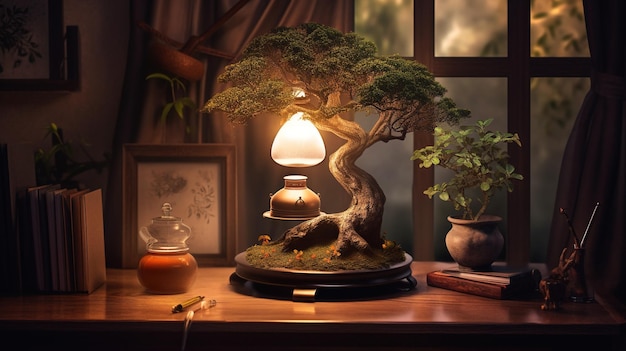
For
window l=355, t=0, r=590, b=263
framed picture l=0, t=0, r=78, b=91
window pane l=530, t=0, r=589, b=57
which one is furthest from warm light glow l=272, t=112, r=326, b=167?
window pane l=530, t=0, r=589, b=57

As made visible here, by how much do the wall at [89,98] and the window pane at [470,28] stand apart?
105 cm

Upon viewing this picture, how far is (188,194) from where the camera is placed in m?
2.44

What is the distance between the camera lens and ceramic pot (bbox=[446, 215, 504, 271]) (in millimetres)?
2146

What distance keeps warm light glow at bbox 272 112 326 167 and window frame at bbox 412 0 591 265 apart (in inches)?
20.9

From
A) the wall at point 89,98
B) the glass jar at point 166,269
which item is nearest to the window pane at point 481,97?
the glass jar at point 166,269

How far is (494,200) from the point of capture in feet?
8.76

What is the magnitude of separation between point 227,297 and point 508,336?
75 cm

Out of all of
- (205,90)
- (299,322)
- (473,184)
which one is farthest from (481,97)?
(299,322)

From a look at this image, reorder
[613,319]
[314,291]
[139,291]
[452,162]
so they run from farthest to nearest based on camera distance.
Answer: [452,162] → [139,291] → [314,291] → [613,319]

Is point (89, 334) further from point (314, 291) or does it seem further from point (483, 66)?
point (483, 66)

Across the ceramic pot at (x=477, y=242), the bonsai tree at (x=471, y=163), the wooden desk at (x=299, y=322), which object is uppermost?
the bonsai tree at (x=471, y=163)

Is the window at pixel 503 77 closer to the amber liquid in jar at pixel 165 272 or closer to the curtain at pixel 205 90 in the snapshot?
the curtain at pixel 205 90

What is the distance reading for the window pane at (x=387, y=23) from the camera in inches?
103

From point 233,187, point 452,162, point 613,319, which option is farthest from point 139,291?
point 613,319
